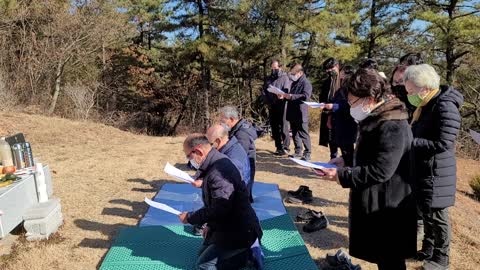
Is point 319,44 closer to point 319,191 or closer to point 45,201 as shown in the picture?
point 319,191

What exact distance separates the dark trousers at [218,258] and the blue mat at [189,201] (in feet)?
4.20

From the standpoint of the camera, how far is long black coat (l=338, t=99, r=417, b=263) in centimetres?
201

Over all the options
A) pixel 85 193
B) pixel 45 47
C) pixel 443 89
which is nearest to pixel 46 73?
pixel 45 47

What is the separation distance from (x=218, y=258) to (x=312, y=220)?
→ 152 cm

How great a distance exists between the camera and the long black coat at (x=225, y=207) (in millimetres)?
2527

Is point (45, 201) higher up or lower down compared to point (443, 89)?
lower down

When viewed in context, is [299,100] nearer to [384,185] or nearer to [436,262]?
[436,262]

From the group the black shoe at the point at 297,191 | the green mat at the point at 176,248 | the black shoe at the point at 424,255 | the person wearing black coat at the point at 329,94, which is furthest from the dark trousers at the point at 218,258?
the person wearing black coat at the point at 329,94

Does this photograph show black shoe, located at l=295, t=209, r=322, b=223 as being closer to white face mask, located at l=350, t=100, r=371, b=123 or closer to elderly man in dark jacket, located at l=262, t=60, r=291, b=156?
white face mask, located at l=350, t=100, r=371, b=123

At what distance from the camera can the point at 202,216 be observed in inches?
103

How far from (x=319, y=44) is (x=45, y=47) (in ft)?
35.9

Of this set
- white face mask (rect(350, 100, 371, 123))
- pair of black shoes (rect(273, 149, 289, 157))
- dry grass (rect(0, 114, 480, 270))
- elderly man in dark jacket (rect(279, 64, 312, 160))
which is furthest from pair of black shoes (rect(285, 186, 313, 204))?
white face mask (rect(350, 100, 371, 123))

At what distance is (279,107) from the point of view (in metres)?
6.72

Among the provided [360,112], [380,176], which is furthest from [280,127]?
[380,176]
